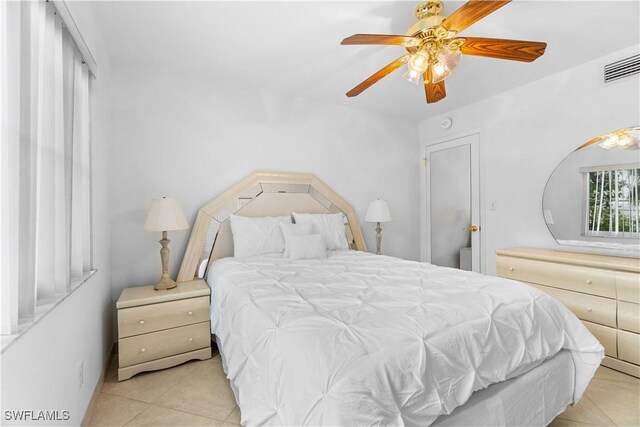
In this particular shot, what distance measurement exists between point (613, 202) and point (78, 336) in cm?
407

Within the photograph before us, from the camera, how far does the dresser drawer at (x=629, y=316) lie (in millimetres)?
2156

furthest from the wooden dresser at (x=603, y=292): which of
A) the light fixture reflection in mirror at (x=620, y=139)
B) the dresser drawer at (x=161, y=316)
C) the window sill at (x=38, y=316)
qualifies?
the window sill at (x=38, y=316)

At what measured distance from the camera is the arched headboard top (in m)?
2.77

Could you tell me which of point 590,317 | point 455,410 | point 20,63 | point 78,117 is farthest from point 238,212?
point 590,317

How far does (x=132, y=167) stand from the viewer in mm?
2660

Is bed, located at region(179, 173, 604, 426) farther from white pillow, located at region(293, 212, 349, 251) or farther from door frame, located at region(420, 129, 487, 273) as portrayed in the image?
door frame, located at region(420, 129, 487, 273)

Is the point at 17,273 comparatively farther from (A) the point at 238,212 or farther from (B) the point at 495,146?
(B) the point at 495,146

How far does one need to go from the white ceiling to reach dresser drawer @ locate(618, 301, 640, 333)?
2080mm

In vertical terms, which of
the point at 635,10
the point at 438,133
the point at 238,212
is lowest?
the point at 238,212

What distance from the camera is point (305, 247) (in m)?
2.74

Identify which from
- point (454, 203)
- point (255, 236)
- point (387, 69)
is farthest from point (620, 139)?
point (255, 236)

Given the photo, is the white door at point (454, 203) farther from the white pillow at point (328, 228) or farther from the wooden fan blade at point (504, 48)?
the wooden fan blade at point (504, 48)

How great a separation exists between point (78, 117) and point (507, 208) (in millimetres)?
3929

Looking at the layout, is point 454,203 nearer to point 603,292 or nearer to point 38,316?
point 603,292
